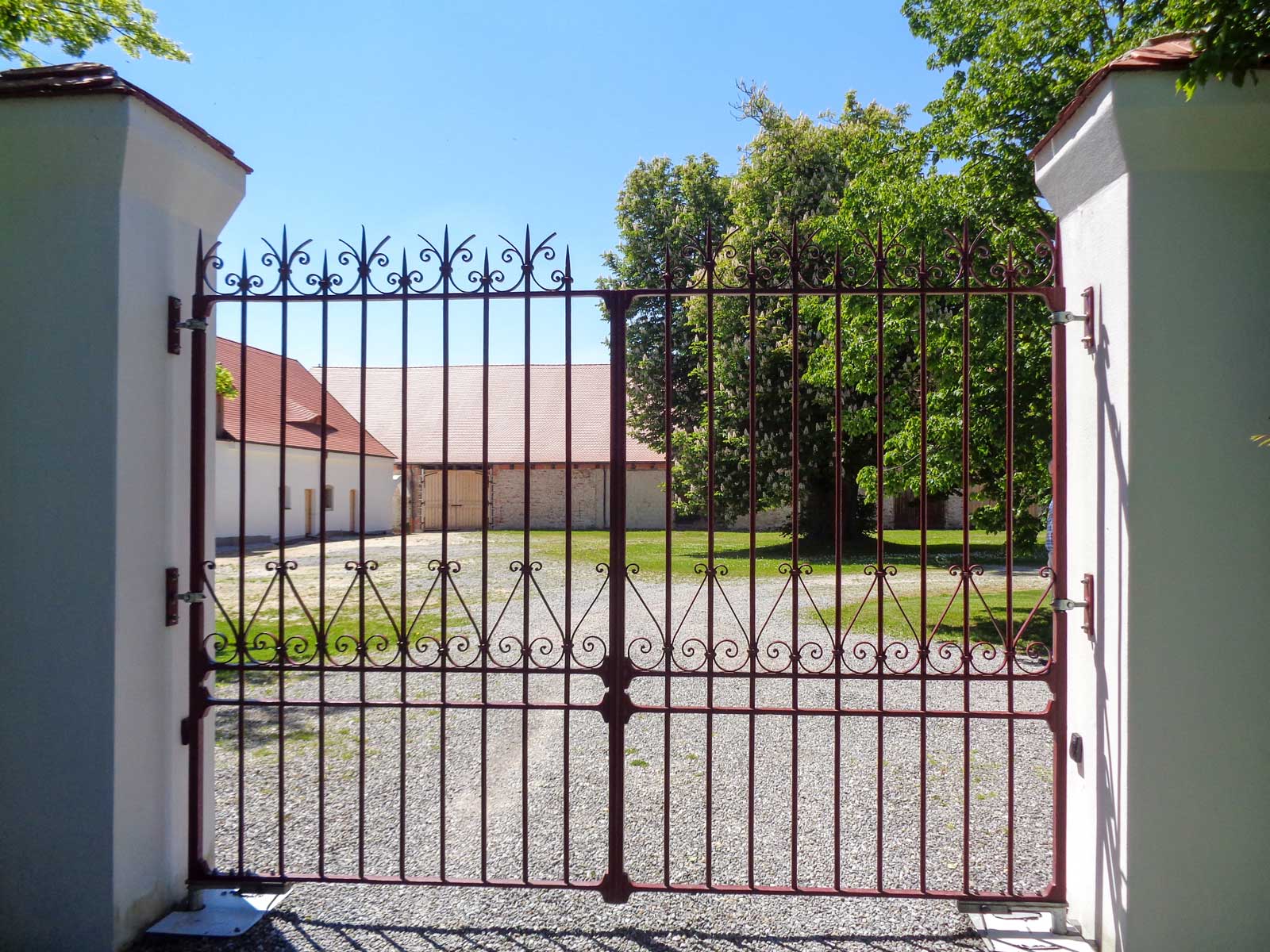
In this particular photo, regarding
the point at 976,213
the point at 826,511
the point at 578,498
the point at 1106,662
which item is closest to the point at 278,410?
the point at 578,498

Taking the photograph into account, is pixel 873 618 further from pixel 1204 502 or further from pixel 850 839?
pixel 1204 502

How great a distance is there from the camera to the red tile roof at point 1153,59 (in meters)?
2.87

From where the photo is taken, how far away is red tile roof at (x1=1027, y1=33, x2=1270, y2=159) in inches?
113

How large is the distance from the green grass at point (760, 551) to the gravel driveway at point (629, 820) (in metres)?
7.66

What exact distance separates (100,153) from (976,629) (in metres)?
9.87

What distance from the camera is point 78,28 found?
840 centimetres

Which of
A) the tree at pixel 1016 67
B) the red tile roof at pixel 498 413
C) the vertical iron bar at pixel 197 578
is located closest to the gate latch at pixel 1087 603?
the vertical iron bar at pixel 197 578

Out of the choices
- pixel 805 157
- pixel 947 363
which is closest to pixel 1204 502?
pixel 947 363

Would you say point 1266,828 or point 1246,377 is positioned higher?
point 1246,377

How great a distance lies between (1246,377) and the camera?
2988 mm

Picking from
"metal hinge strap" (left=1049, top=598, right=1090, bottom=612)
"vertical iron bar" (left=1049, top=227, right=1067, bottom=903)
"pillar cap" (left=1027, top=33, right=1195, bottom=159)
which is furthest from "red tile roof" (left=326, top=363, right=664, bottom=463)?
"pillar cap" (left=1027, top=33, right=1195, bottom=159)

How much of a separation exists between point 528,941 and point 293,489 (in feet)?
75.1

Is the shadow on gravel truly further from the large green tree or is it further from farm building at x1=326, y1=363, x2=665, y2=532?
farm building at x1=326, y1=363, x2=665, y2=532

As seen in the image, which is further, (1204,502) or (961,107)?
(961,107)
